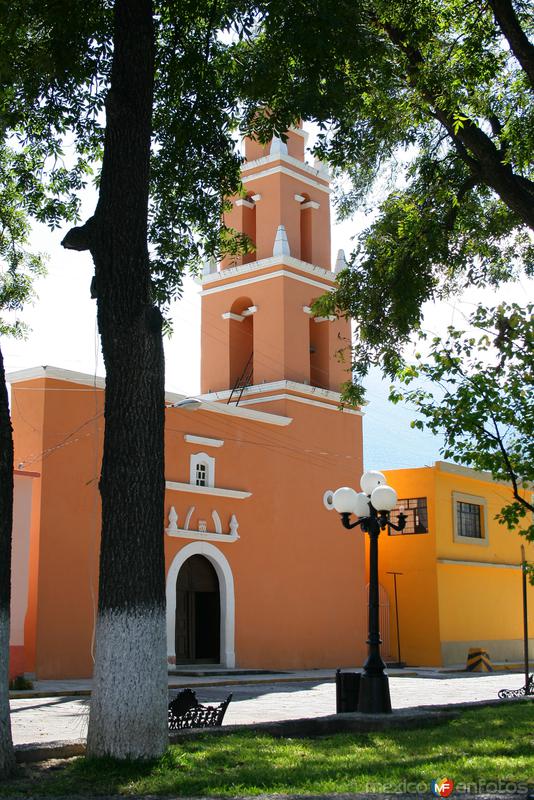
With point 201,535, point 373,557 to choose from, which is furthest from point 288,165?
point 373,557

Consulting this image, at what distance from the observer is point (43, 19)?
8.95 meters

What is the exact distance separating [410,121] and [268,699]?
8660mm

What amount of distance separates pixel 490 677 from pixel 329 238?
1203 centimetres

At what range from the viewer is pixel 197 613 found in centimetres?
2100

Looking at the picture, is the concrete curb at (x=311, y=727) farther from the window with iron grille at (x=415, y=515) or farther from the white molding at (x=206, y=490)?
the window with iron grille at (x=415, y=515)

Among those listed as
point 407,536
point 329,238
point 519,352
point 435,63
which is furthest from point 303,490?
point 435,63

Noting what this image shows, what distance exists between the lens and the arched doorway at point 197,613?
20.6m

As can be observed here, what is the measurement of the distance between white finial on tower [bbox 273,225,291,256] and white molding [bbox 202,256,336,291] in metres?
0.14

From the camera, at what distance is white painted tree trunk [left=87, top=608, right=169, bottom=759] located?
614 cm

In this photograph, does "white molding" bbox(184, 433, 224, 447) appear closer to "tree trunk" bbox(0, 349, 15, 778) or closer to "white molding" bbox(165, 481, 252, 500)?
"white molding" bbox(165, 481, 252, 500)

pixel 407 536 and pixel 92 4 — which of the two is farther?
pixel 407 536

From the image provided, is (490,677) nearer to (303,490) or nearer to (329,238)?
(303,490)

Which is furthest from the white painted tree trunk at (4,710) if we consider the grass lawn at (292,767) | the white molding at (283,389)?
the white molding at (283,389)

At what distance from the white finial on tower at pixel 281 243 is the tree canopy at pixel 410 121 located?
439 inches
